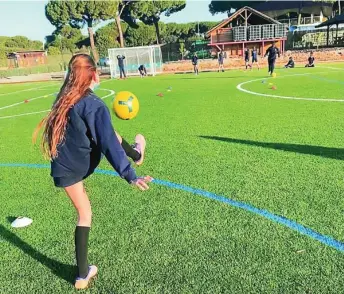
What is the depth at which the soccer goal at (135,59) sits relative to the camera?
33.0 m

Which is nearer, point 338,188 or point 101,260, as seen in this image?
point 101,260

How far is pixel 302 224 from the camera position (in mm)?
3934

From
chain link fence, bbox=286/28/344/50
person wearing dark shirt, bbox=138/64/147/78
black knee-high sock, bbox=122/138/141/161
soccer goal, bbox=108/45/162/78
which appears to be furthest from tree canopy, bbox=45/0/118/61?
black knee-high sock, bbox=122/138/141/161

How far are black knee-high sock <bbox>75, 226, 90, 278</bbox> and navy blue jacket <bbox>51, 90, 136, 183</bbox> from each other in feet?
1.71

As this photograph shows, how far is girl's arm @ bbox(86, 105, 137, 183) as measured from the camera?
2.75 m

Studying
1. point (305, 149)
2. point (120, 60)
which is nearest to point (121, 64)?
point (120, 60)

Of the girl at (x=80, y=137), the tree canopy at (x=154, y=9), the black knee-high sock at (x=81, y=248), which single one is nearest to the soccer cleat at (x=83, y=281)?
the black knee-high sock at (x=81, y=248)

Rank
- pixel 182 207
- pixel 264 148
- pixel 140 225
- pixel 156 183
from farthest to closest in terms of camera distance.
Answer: pixel 264 148 → pixel 156 183 → pixel 182 207 → pixel 140 225

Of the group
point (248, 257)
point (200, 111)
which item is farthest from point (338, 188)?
point (200, 111)

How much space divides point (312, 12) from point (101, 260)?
7323 cm

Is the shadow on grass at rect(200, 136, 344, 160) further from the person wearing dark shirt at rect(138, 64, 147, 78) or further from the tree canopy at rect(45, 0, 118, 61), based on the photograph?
the tree canopy at rect(45, 0, 118, 61)

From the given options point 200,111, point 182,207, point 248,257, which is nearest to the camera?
point 248,257

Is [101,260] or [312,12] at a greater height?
[312,12]

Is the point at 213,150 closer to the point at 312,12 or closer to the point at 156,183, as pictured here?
the point at 156,183
